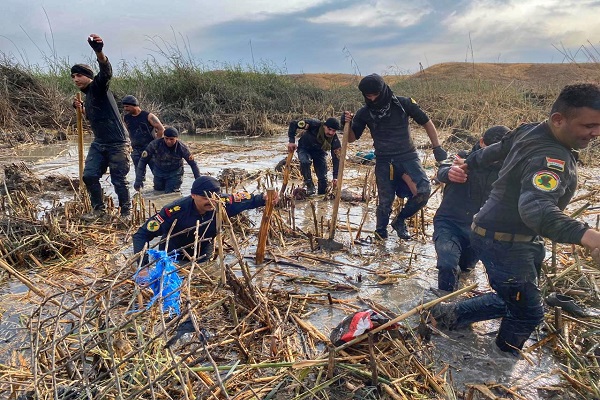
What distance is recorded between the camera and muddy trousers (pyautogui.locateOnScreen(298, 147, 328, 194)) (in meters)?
8.38

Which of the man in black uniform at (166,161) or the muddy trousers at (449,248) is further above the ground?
the man in black uniform at (166,161)

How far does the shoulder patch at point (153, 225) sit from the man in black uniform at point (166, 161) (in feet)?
10.3

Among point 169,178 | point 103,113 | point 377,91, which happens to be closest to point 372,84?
point 377,91

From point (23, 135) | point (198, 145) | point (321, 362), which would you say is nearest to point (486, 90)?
point (198, 145)

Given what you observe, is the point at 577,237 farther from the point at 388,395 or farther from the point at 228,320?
the point at 228,320

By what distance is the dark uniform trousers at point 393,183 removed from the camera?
5.55 meters

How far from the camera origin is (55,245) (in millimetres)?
4844

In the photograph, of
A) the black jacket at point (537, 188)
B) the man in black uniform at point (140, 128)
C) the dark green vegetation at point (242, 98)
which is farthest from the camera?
the dark green vegetation at point (242, 98)

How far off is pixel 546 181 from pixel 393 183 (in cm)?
333

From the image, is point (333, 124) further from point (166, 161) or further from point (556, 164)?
point (556, 164)

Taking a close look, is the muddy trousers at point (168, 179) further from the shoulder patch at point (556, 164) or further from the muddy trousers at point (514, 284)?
the shoulder patch at point (556, 164)

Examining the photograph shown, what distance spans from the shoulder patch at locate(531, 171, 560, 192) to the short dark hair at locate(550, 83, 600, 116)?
1.16 ft

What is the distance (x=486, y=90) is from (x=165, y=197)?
12077 mm

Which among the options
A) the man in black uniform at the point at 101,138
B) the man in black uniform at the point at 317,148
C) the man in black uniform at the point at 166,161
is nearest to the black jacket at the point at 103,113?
the man in black uniform at the point at 101,138
